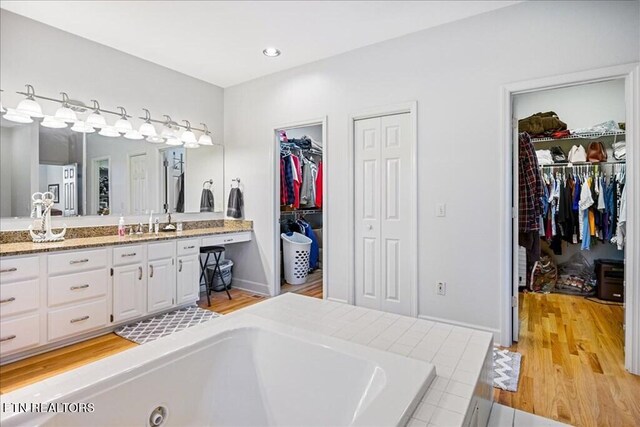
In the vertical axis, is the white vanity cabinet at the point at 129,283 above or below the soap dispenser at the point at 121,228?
below

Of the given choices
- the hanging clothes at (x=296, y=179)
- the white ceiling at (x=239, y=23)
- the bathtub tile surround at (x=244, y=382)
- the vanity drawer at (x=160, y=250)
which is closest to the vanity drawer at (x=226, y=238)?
the vanity drawer at (x=160, y=250)

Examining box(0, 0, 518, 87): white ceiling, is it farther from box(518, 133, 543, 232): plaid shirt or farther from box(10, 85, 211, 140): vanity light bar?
box(518, 133, 543, 232): plaid shirt

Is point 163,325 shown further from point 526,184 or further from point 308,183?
point 526,184

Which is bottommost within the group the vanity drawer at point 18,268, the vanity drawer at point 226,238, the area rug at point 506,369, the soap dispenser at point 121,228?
the area rug at point 506,369

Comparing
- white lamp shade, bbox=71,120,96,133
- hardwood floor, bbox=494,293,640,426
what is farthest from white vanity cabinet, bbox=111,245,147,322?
hardwood floor, bbox=494,293,640,426

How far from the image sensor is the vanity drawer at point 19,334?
85.2 inches

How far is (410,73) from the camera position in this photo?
2.86 metres

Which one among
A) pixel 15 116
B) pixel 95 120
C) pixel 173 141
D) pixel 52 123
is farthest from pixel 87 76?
pixel 173 141

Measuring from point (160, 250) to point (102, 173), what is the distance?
0.93 meters

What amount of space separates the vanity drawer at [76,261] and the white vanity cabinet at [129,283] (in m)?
0.11

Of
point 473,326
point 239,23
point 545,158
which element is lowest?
point 473,326

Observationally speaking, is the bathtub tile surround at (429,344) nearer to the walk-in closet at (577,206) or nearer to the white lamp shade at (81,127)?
the walk-in closet at (577,206)

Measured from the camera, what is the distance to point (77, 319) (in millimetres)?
2500

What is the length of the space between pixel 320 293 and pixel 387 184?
5.37 ft
